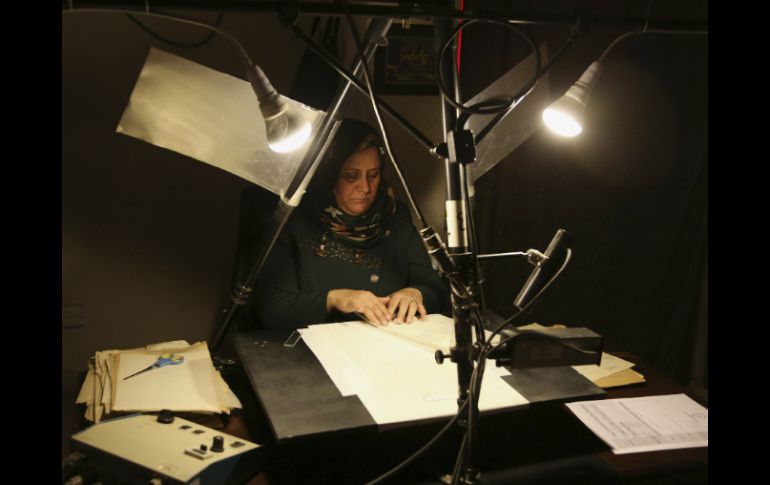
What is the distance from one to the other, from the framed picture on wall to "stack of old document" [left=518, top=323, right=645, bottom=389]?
3.83 ft

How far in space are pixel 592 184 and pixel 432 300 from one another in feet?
2.87

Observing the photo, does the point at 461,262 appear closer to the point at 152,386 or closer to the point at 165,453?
the point at 165,453

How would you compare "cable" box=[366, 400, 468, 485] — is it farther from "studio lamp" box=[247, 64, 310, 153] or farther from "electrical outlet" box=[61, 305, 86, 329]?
"electrical outlet" box=[61, 305, 86, 329]

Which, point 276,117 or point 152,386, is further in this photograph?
Result: point 152,386

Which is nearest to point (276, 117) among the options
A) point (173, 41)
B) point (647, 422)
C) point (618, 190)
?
point (647, 422)

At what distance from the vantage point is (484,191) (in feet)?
7.55

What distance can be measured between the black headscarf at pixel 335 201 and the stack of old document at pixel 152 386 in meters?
0.74

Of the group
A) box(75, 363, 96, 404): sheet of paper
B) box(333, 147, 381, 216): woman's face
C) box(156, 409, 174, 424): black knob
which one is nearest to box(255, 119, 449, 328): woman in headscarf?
box(333, 147, 381, 216): woman's face

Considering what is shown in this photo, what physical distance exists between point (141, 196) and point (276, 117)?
142 cm

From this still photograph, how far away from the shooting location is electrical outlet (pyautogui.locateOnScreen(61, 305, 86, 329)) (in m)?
2.29

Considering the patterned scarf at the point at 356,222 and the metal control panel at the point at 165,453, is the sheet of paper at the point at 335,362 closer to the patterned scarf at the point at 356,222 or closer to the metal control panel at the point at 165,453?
the metal control panel at the point at 165,453
